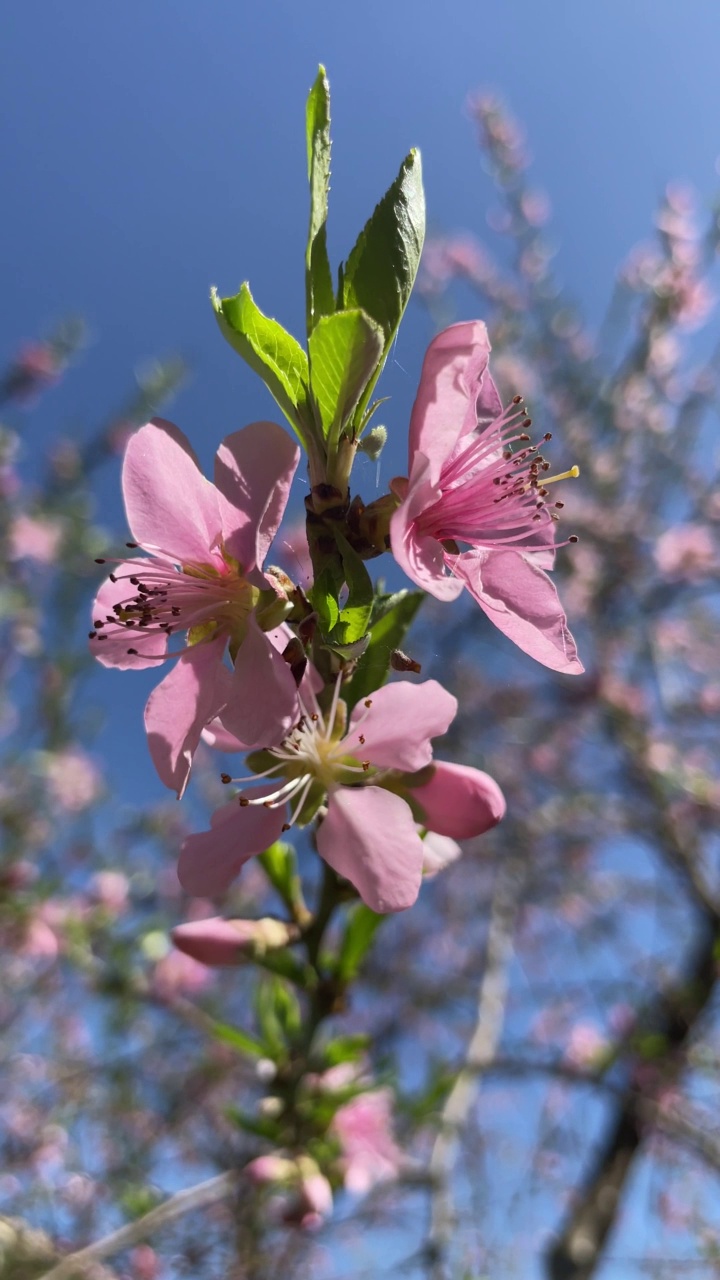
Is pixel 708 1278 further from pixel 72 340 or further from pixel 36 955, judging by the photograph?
pixel 72 340

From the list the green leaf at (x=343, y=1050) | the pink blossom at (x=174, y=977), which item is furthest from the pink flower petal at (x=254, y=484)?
the pink blossom at (x=174, y=977)

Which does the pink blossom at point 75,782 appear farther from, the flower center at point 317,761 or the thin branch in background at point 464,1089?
the flower center at point 317,761

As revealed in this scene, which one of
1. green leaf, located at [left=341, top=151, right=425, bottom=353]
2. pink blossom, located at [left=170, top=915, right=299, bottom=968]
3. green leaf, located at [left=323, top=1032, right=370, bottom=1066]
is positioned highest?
green leaf, located at [left=341, top=151, right=425, bottom=353]

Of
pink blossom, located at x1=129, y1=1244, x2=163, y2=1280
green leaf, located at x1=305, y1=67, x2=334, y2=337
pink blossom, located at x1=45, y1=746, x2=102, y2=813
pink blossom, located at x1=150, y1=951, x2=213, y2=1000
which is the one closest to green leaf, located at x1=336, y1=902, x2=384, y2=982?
green leaf, located at x1=305, y1=67, x2=334, y2=337

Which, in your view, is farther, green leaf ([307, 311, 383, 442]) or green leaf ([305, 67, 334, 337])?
green leaf ([305, 67, 334, 337])

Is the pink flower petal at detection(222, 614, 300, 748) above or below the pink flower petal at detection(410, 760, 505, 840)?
above

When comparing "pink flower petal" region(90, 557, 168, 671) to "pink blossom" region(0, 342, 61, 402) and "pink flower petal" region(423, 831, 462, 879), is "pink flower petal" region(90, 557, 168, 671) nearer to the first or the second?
"pink flower petal" region(423, 831, 462, 879)

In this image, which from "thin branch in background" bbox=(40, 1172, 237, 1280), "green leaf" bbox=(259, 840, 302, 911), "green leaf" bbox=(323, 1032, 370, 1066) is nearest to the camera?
"green leaf" bbox=(259, 840, 302, 911)
